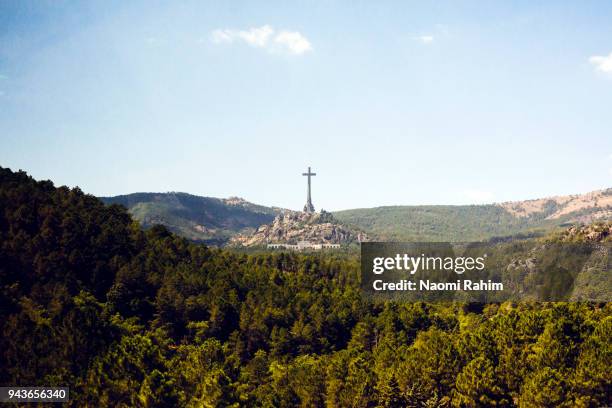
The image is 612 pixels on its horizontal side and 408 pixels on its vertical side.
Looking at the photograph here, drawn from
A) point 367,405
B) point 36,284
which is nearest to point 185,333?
point 36,284

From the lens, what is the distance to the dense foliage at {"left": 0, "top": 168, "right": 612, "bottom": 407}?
165 ft

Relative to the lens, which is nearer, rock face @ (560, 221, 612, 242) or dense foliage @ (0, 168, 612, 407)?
dense foliage @ (0, 168, 612, 407)

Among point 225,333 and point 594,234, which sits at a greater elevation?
point 594,234

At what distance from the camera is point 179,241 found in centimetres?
11894

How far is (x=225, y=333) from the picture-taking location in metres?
92.8

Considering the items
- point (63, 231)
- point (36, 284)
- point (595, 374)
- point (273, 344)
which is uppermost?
point (63, 231)

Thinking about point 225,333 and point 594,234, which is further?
point 594,234

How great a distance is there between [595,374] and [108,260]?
7336cm

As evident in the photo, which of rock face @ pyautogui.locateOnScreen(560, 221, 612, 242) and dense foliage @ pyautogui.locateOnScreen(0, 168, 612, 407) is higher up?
rock face @ pyautogui.locateOnScreen(560, 221, 612, 242)

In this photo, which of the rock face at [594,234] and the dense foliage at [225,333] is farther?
the rock face at [594,234]

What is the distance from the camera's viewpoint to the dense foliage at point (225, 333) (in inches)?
1976

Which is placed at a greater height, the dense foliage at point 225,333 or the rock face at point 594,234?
the rock face at point 594,234

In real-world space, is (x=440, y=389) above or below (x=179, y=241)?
below

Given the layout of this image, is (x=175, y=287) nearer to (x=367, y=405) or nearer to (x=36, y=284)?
(x=36, y=284)
